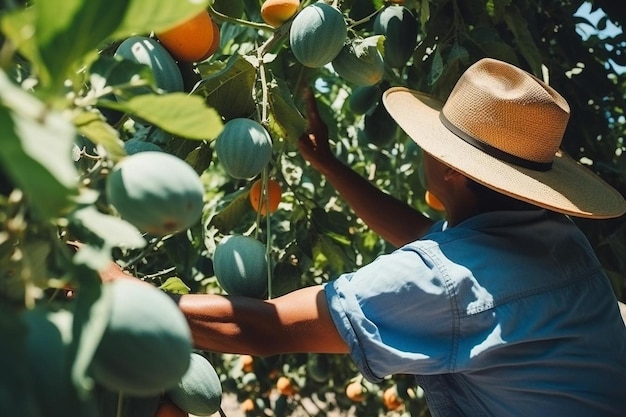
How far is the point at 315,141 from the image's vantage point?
257 cm

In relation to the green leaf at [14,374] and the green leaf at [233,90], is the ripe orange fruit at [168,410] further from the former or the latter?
the green leaf at [14,374]

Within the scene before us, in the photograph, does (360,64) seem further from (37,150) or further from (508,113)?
(37,150)

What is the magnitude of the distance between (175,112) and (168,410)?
29.4 inches

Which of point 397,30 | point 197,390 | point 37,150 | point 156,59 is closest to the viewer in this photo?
point 37,150

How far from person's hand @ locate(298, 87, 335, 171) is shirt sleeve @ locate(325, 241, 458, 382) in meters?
0.95

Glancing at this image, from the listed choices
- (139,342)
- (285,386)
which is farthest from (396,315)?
(285,386)

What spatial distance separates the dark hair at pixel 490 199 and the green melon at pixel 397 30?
1.79ft

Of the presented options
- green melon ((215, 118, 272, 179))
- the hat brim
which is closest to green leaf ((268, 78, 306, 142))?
green melon ((215, 118, 272, 179))

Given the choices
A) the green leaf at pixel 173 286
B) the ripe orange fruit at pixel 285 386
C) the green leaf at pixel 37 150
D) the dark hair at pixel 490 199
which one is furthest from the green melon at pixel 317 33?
the ripe orange fruit at pixel 285 386

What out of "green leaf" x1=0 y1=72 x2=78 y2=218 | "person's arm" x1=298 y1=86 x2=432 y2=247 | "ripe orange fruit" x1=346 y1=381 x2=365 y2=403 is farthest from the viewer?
"ripe orange fruit" x1=346 y1=381 x2=365 y2=403

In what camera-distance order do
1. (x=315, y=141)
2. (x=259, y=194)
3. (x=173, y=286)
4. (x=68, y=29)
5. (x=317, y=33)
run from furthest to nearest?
(x=315, y=141)
(x=259, y=194)
(x=317, y=33)
(x=173, y=286)
(x=68, y=29)

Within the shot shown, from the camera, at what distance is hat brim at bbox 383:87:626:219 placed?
1.70 meters

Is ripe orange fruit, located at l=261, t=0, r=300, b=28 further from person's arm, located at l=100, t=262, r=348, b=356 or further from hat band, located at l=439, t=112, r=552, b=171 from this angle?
person's arm, located at l=100, t=262, r=348, b=356

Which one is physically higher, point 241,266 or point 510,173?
point 510,173
